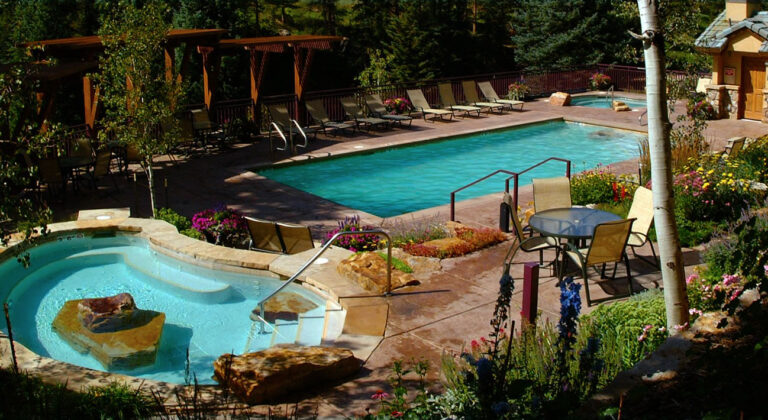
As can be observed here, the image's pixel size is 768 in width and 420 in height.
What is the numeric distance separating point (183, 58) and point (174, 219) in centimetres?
726

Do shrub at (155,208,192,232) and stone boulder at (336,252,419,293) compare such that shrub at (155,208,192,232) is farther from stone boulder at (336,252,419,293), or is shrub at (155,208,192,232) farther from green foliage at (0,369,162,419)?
green foliage at (0,369,162,419)

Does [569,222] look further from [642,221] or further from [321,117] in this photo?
[321,117]

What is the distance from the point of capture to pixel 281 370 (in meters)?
5.95

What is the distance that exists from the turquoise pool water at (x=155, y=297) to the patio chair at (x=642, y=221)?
3.73 metres

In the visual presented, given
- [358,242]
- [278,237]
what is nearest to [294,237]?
[278,237]

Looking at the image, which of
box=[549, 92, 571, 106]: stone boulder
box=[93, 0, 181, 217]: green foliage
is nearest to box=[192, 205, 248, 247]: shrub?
box=[93, 0, 181, 217]: green foliage

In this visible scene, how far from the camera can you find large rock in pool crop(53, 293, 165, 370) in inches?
314

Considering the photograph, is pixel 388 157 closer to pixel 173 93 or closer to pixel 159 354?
pixel 173 93

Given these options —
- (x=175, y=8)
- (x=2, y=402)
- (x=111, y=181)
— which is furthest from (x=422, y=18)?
(x=2, y=402)

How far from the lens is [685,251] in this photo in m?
9.55

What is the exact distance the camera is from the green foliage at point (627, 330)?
594 cm

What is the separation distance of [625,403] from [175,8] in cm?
2904

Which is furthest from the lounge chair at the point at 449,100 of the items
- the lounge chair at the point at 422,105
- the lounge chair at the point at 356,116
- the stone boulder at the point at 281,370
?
the stone boulder at the point at 281,370

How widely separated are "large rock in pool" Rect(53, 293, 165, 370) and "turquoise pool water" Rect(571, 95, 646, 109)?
20.3 m
